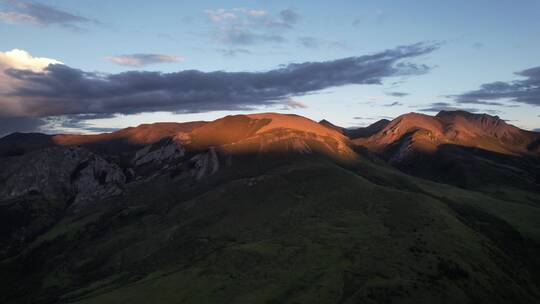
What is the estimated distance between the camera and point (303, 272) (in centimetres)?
16838

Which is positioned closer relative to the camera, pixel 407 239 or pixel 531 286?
pixel 531 286

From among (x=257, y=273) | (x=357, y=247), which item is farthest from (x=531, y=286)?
(x=257, y=273)

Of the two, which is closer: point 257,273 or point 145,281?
point 257,273

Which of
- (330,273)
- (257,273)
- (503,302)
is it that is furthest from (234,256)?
(503,302)

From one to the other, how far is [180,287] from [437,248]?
9210 centimetres

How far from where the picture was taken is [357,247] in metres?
191

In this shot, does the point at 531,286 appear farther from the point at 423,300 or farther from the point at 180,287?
the point at 180,287

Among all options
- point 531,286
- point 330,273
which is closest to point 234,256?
point 330,273

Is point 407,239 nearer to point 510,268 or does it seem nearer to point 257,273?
point 510,268

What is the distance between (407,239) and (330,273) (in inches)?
1832

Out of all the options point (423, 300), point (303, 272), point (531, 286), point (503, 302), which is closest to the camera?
point (423, 300)

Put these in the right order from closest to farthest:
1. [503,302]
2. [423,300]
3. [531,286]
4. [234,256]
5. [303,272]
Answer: [423,300], [503,302], [303,272], [531,286], [234,256]

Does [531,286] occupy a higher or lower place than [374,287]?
lower

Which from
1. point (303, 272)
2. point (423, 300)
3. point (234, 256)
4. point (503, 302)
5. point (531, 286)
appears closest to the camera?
point (423, 300)
